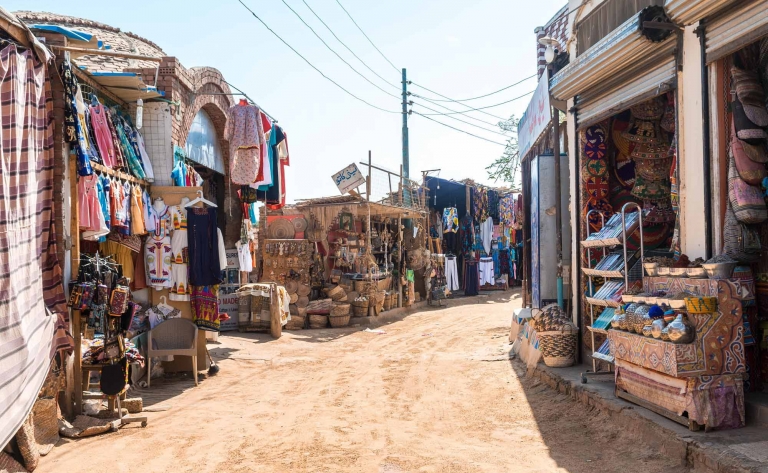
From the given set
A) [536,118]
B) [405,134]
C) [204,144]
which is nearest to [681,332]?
[536,118]

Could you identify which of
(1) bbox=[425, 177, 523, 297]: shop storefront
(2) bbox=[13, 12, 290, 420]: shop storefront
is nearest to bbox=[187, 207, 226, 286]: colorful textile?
(2) bbox=[13, 12, 290, 420]: shop storefront

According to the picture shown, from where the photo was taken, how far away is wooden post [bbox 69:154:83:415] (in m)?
5.62

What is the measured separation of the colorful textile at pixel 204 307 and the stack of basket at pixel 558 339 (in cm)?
448

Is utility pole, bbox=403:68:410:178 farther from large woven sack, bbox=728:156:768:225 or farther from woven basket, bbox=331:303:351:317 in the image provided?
large woven sack, bbox=728:156:768:225

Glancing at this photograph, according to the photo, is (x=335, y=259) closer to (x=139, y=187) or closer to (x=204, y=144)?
(x=204, y=144)

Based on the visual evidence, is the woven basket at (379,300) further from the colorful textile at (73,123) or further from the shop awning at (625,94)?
the colorful textile at (73,123)

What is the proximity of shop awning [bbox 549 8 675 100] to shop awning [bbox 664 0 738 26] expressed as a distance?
35 centimetres

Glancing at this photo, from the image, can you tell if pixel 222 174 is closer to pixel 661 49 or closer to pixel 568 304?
pixel 568 304

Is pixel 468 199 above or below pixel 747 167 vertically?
above

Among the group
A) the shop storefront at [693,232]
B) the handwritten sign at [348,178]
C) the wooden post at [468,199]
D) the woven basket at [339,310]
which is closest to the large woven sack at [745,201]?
the shop storefront at [693,232]

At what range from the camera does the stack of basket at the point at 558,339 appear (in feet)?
23.1

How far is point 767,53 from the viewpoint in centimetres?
479

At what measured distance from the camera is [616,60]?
20.2 feet

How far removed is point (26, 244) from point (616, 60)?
18.9ft
